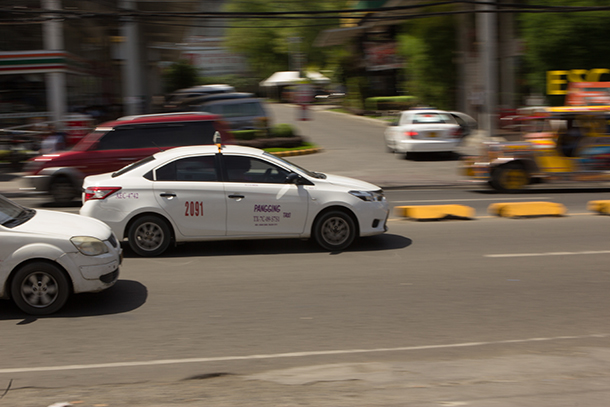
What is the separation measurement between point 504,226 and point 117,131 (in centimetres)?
830

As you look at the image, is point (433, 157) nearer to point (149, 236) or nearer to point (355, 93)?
point (149, 236)

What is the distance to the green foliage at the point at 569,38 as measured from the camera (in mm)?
23625

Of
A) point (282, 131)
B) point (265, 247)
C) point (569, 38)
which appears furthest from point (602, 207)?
point (282, 131)

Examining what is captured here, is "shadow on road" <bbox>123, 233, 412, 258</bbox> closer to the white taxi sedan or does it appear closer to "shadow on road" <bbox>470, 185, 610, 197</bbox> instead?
the white taxi sedan

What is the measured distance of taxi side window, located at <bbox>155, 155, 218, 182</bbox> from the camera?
8820mm

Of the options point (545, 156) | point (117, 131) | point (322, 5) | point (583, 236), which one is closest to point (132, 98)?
point (117, 131)

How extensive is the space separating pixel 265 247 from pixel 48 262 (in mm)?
3757

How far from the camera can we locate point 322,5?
5088 cm

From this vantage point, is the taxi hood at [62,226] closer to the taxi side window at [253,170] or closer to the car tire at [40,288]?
the car tire at [40,288]

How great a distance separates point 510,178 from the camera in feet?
47.8

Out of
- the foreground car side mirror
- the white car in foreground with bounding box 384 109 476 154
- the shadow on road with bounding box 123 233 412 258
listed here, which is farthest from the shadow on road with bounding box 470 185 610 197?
the foreground car side mirror

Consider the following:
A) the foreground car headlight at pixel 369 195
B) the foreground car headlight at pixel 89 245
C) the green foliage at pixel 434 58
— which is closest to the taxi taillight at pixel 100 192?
the foreground car headlight at pixel 89 245

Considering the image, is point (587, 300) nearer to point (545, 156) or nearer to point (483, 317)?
point (483, 317)

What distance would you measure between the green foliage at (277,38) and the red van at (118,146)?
36.5 metres
